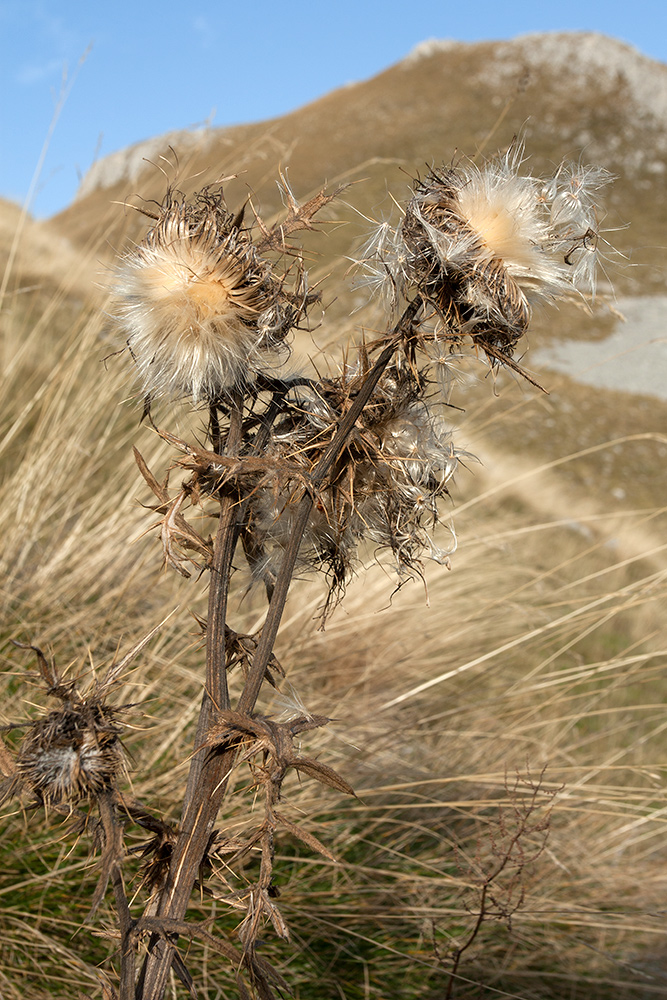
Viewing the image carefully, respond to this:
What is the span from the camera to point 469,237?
0.63 m

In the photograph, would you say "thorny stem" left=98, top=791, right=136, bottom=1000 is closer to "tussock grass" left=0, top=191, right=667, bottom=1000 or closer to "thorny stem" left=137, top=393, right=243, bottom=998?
"thorny stem" left=137, top=393, right=243, bottom=998

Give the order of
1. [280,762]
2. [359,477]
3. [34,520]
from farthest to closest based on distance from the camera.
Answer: [34,520], [359,477], [280,762]

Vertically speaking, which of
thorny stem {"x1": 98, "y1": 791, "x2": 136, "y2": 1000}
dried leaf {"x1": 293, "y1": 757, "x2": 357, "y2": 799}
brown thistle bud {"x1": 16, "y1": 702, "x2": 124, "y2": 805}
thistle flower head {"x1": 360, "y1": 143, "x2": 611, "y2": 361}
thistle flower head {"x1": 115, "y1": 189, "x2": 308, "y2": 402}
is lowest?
thorny stem {"x1": 98, "y1": 791, "x2": 136, "y2": 1000}

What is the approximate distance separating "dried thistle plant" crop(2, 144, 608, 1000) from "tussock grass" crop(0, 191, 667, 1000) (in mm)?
316

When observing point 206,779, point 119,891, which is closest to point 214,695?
point 206,779

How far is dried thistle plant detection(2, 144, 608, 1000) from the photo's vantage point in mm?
637

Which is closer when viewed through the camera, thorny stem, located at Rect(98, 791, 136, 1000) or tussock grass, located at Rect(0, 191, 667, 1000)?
thorny stem, located at Rect(98, 791, 136, 1000)

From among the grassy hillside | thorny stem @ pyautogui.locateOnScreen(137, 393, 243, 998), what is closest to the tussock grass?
the grassy hillside

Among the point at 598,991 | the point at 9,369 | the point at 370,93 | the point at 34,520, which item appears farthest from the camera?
the point at 370,93

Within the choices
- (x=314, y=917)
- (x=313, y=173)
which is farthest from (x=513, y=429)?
(x=313, y=173)

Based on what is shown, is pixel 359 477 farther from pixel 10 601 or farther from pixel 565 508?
pixel 565 508

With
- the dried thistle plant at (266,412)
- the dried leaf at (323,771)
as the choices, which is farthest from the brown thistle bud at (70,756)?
the dried leaf at (323,771)

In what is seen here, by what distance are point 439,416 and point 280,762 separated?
356 mm

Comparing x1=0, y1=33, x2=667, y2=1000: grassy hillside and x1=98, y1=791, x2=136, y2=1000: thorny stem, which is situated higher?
x1=0, y1=33, x2=667, y2=1000: grassy hillside
